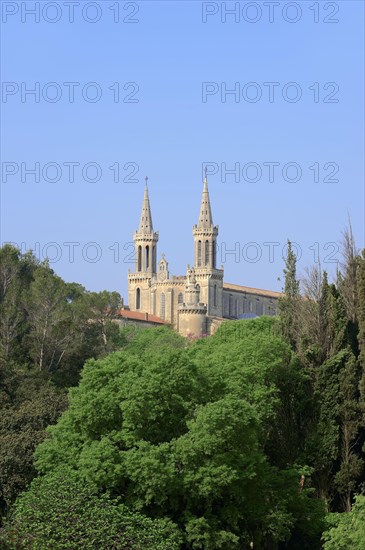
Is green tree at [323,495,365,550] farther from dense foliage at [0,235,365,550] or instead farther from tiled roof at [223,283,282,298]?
tiled roof at [223,283,282,298]

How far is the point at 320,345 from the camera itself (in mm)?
47875

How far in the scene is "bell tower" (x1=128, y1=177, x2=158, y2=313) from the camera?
170000mm

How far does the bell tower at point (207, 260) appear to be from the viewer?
167m

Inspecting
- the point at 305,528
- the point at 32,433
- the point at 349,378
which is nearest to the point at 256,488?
the point at 305,528

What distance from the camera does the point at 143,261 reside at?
567 ft

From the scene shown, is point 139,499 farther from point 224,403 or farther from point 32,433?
point 32,433

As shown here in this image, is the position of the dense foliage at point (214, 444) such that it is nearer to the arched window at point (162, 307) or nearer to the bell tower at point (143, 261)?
the arched window at point (162, 307)

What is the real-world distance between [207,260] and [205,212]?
6224 mm

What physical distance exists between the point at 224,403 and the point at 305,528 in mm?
5703

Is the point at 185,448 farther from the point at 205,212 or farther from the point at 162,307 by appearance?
the point at 205,212

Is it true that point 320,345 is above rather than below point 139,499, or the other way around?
above

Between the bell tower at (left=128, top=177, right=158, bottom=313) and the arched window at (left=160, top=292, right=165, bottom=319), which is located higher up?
the bell tower at (left=128, top=177, right=158, bottom=313)

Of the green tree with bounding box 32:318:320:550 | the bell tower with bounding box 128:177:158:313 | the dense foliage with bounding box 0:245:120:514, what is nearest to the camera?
the green tree with bounding box 32:318:320:550

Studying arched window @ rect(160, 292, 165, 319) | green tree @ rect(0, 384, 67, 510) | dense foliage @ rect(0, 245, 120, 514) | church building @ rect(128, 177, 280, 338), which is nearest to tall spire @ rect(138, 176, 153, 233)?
church building @ rect(128, 177, 280, 338)
